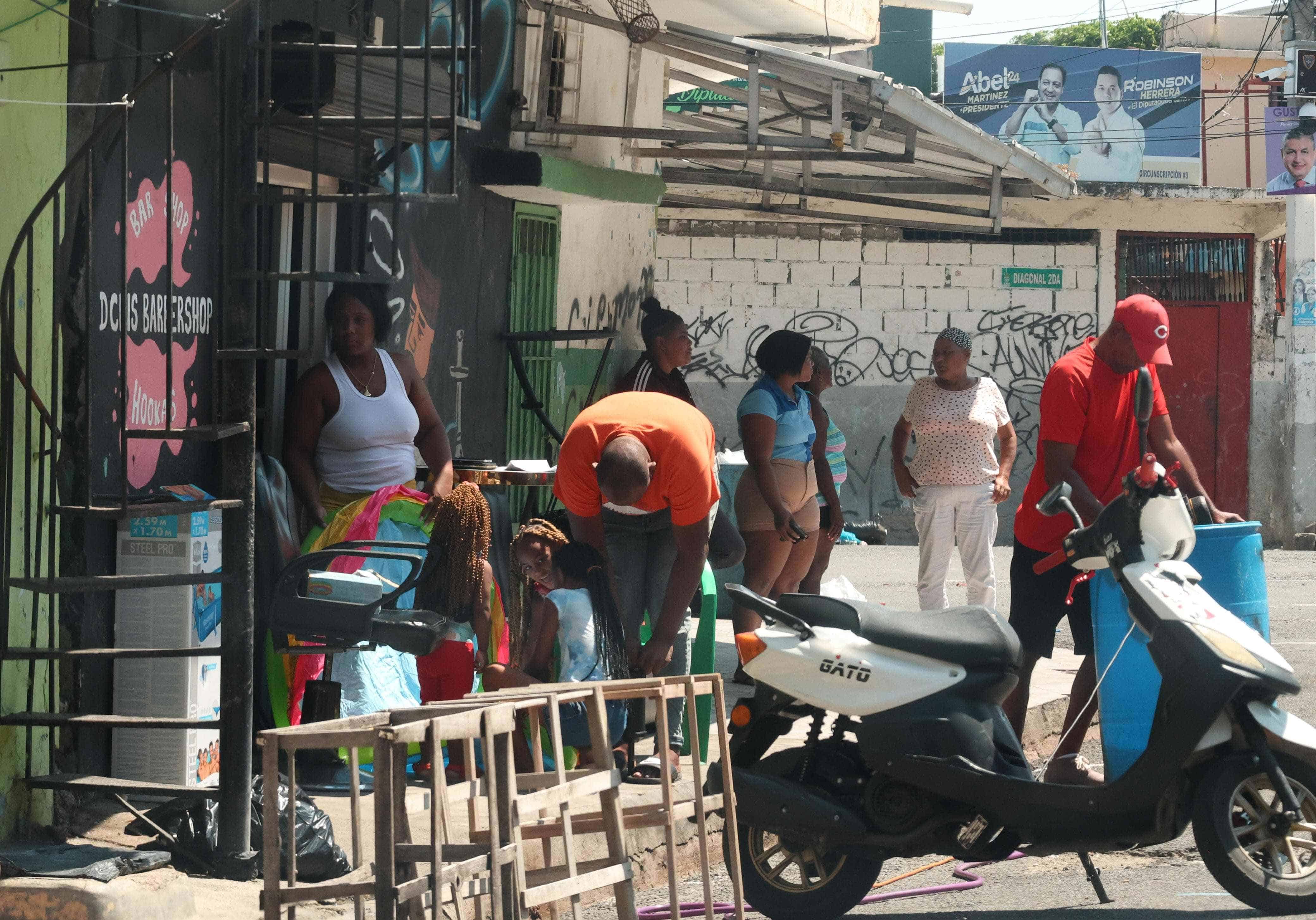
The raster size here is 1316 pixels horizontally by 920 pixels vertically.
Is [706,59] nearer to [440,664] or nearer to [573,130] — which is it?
[573,130]

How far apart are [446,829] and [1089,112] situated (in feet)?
63.1

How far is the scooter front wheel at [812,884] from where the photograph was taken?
15.3ft

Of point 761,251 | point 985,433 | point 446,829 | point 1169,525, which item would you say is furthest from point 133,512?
point 761,251

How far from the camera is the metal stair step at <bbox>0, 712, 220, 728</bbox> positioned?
181 inches

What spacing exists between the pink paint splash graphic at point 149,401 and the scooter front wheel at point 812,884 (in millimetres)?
2215

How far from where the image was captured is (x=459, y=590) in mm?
5527

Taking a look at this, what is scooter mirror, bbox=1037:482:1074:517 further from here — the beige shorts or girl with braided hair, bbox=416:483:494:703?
the beige shorts

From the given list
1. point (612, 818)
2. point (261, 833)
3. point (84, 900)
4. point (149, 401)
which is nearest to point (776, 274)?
point (149, 401)

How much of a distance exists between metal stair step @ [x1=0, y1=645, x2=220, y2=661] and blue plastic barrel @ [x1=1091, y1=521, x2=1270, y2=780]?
8.43 ft

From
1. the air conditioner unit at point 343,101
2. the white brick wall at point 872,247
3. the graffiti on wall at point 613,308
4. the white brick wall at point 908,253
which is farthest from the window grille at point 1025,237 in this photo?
the air conditioner unit at point 343,101

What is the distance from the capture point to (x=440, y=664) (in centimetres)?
564

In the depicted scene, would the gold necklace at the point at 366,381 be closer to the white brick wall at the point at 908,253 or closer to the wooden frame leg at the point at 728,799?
the wooden frame leg at the point at 728,799

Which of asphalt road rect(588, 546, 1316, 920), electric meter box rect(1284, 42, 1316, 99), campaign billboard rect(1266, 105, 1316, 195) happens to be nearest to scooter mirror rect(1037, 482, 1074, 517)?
asphalt road rect(588, 546, 1316, 920)

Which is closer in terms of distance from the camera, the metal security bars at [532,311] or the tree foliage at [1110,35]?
the metal security bars at [532,311]
